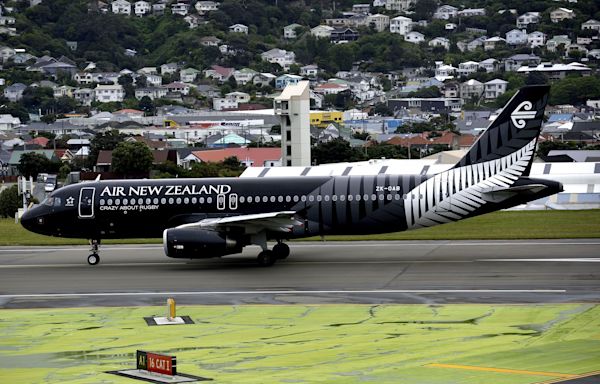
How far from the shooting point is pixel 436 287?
1623 inches

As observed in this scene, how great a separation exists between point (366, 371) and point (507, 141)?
1886 cm

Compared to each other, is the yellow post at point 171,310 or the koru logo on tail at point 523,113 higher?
the koru logo on tail at point 523,113

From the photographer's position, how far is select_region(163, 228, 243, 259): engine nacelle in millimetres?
45969

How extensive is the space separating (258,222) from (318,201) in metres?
2.66

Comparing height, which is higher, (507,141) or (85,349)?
(507,141)

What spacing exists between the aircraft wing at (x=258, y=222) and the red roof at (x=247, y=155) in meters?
104

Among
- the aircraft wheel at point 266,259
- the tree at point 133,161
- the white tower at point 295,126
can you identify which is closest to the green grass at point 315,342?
the aircraft wheel at point 266,259

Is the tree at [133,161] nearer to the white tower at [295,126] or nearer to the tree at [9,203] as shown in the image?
the white tower at [295,126]

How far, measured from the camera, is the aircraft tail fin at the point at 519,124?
46.9 metres

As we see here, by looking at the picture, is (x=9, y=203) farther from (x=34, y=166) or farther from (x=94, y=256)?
(x=94, y=256)

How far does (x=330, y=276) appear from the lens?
146 ft

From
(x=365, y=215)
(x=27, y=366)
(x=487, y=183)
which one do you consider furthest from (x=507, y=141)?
(x=27, y=366)

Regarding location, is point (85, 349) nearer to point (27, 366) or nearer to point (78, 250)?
point (27, 366)

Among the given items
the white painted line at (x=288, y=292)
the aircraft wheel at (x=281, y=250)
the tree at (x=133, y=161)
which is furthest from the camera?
the tree at (x=133, y=161)
